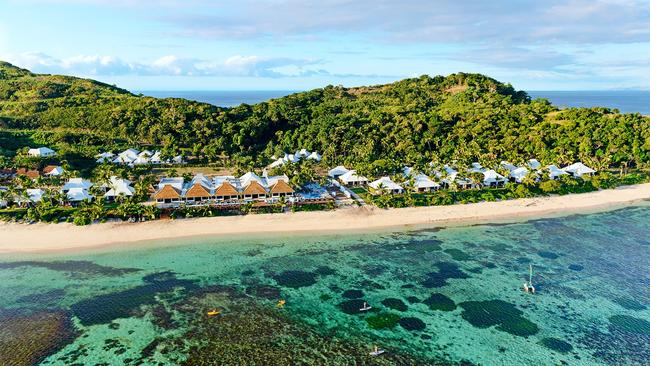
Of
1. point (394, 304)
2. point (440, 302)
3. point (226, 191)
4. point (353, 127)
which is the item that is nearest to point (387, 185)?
point (226, 191)

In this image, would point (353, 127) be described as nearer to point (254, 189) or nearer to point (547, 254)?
point (254, 189)

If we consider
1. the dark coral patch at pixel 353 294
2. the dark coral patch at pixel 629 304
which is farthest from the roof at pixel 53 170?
the dark coral patch at pixel 629 304

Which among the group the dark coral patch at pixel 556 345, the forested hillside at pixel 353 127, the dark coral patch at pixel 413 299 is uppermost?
the forested hillside at pixel 353 127

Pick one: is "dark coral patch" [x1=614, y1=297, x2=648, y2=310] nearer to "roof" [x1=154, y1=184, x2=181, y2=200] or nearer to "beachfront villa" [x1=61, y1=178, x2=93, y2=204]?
"roof" [x1=154, y1=184, x2=181, y2=200]

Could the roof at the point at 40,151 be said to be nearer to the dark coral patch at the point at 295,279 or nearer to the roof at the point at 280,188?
the roof at the point at 280,188

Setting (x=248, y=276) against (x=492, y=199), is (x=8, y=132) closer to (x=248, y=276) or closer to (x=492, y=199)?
(x=248, y=276)

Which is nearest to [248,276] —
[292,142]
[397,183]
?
[397,183]
